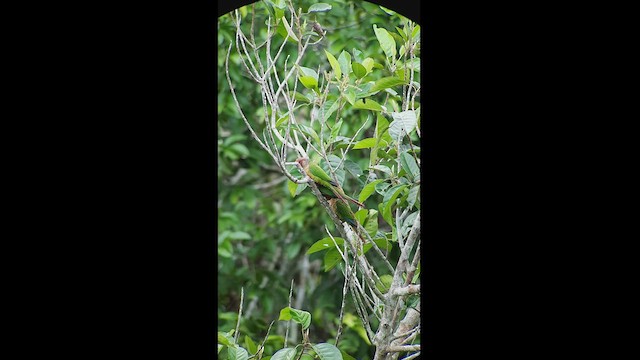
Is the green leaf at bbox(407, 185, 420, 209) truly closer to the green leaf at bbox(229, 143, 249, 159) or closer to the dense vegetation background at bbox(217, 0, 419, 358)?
the dense vegetation background at bbox(217, 0, 419, 358)

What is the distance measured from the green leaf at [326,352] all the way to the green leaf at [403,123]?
43 cm

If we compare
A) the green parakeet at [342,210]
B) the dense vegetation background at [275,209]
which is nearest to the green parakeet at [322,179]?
the green parakeet at [342,210]

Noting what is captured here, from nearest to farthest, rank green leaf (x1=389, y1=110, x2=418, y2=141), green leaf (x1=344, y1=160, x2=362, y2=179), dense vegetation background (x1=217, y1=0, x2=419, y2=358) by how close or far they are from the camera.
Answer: green leaf (x1=389, y1=110, x2=418, y2=141) < green leaf (x1=344, y1=160, x2=362, y2=179) < dense vegetation background (x1=217, y1=0, x2=419, y2=358)

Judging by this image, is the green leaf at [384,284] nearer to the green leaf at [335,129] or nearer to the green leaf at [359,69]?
the green leaf at [335,129]

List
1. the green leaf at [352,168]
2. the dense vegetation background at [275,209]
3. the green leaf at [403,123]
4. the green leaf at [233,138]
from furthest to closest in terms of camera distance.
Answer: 1. the green leaf at [233,138]
2. the dense vegetation background at [275,209]
3. the green leaf at [352,168]
4. the green leaf at [403,123]

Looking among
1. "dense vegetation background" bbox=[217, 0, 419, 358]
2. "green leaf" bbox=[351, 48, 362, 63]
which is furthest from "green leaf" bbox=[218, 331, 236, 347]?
"dense vegetation background" bbox=[217, 0, 419, 358]

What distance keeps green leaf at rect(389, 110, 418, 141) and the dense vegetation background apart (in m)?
1.15

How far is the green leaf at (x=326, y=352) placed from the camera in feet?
5.04

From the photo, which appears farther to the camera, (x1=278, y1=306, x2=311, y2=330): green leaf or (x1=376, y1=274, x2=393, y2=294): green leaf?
(x1=376, y1=274, x2=393, y2=294): green leaf

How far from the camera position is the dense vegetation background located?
3.08 meters

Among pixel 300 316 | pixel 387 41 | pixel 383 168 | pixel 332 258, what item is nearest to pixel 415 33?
pixel 387 41

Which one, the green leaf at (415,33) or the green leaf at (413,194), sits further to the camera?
the green leaf at (415,33)
